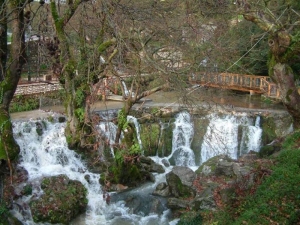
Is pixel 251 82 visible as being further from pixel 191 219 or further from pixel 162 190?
pixel 191 219

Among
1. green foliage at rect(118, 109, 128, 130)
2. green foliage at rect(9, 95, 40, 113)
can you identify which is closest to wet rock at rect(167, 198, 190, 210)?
green foliage at rect(118, 109, 128, 130)

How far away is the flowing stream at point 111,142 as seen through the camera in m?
10.2

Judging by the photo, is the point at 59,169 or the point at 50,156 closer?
the point at 59,169

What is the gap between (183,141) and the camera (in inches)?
588

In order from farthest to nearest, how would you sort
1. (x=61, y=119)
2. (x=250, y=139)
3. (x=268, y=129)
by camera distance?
(x=268, y=129) → (x=250, y=139) → (x=61, y=119)

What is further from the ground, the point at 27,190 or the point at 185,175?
the point at 185,175

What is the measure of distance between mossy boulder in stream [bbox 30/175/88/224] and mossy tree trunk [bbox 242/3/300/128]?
6413 millimetres

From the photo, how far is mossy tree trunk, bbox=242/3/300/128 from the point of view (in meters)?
8.88

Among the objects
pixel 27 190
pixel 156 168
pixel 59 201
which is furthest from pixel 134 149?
pixel 27 190

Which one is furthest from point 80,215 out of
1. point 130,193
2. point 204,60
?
point 204,60

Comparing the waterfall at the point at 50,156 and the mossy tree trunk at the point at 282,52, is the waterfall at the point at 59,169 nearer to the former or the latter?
the waterfall at the point at 50,156

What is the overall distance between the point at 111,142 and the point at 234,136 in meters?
5.05

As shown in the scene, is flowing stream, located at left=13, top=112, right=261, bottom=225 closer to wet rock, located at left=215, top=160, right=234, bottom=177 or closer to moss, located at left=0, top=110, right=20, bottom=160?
wet rock, located at left=215, top=160, right=234, bottom=177

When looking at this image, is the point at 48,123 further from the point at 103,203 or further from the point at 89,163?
the point at 103,203
